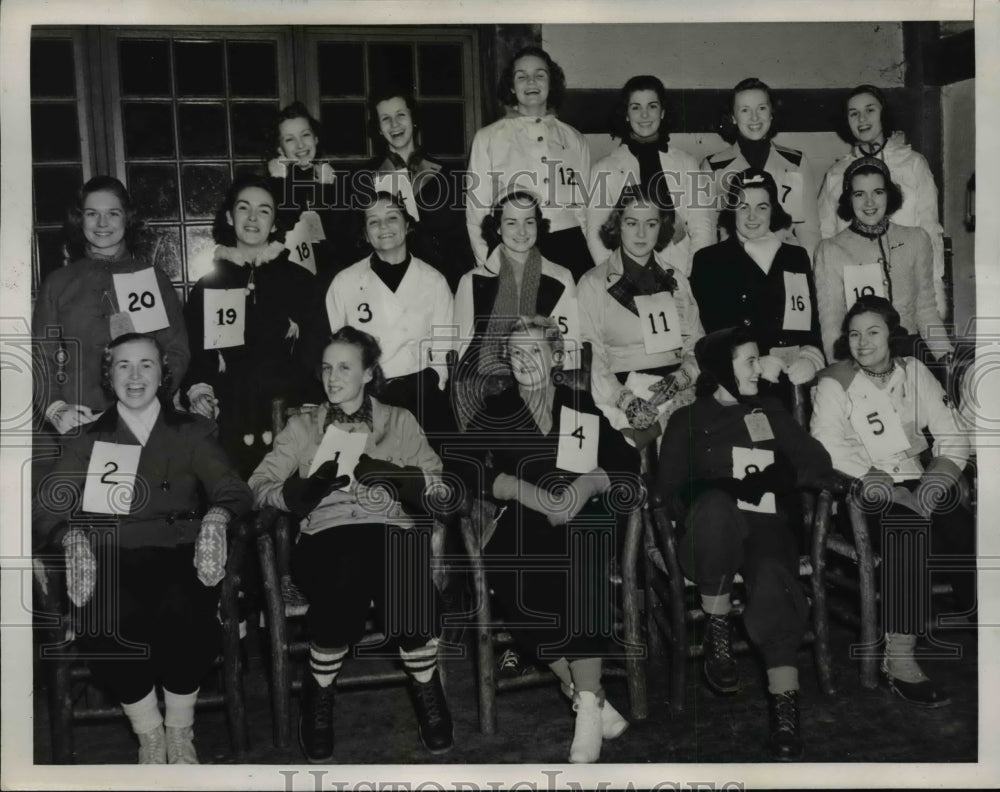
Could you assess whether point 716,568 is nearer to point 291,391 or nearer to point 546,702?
point 546,702

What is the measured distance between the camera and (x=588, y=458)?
10.1 feet

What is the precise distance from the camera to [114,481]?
299cm

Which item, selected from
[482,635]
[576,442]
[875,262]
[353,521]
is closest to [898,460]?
[875,262]

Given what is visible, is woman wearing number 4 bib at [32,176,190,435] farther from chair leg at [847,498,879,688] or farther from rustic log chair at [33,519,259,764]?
chair leg at [847,498,879,688]

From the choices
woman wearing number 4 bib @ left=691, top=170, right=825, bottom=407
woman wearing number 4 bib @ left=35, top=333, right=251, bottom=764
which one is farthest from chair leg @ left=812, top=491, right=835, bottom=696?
woman wearing number 4 bib @ left=35, top=333, right=251, bottom=764

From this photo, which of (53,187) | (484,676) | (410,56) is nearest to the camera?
(484,676)

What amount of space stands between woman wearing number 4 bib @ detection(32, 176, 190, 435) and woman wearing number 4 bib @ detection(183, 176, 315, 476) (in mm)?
85

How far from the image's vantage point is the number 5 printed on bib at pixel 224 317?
3270 millimetres

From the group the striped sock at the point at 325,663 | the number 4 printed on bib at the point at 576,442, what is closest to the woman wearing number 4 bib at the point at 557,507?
the number 4 printed on bib at the point at 576,442

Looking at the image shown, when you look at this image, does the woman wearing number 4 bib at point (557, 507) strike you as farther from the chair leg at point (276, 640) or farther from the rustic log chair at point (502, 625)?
the chair leg at point (276, 640)

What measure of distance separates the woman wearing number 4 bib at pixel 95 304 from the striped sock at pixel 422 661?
1.14 meters

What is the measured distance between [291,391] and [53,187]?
37.9 inches

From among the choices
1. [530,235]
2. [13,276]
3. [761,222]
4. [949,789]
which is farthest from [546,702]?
[13,276]

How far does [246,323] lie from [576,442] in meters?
1.13
